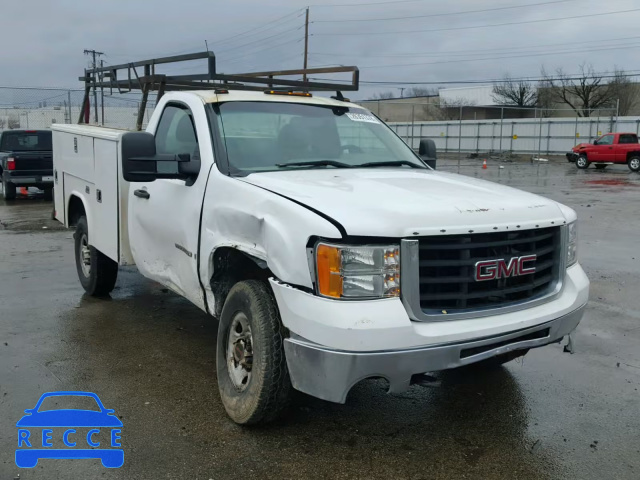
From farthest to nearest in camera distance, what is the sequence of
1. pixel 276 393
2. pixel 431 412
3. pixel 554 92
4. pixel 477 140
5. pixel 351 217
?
pixel 554 92
pixel 477 140
pixel 431 412
pixel 276 393
pixel 351 217

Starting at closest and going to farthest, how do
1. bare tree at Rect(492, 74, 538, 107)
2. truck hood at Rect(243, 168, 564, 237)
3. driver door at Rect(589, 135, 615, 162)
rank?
truck hood at Rect(243, 168, 564, 237), driver door at Rect(589, 135, 615, 162), bare tree at Rect(492, 74, 538, 107)

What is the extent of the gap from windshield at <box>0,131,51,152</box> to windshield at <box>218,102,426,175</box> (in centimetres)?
1395

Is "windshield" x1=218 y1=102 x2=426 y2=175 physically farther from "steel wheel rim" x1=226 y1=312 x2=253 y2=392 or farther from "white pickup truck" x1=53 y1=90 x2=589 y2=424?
"steel wheel rim" x1=226 y1=312 x2=253 y2=392

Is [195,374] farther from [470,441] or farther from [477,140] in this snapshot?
[477,140]

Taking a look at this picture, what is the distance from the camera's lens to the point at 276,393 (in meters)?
3.49

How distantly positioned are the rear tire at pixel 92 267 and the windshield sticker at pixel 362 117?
295cm

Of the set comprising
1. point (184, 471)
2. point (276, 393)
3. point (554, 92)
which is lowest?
point (184, 471)

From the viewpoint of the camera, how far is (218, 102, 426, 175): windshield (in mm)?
4383

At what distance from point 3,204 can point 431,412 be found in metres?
14.5

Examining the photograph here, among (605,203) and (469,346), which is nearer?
(469,346)

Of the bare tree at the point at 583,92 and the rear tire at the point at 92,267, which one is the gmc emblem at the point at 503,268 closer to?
the rear tire at the point at 92,267

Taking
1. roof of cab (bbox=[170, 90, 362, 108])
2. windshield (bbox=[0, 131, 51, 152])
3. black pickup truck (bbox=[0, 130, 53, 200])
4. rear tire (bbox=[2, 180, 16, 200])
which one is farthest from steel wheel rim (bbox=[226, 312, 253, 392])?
windshield (bbox=[0, 131, 51, 152])

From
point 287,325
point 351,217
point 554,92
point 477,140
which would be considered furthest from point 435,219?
point 554,92

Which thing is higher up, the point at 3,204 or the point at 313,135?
the point at 313,135
